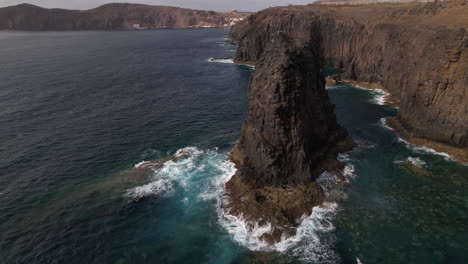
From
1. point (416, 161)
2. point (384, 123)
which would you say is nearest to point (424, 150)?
point (416, 161)

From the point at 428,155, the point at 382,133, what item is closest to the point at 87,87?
the point at 382,133

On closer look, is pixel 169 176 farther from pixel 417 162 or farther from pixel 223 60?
pixel 223 60

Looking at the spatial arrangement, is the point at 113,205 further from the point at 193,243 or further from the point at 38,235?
the point at 193,243

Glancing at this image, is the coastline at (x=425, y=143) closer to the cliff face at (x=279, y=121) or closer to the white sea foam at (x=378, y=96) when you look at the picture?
the white sea foam at (x=378, y=96)

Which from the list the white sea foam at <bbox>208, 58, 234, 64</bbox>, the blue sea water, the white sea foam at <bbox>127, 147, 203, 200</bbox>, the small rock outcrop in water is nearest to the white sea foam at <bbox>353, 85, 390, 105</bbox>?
the blue sea water

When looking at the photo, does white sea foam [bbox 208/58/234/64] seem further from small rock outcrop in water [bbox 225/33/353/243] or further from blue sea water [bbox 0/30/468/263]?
small rock outcrop in water [bbox 225/33/353/243]
